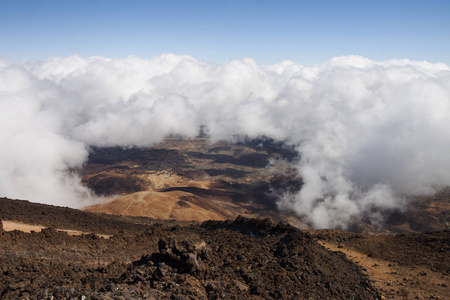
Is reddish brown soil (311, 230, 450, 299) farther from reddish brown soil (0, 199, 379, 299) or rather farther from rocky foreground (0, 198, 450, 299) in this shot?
reddish brown soil (0, 199, 379, 299)

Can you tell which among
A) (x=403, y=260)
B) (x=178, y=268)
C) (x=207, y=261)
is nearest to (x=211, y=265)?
(x=207, y=261)

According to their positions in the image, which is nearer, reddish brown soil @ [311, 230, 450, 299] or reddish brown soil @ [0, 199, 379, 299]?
reddish brown soil @ [0, 199, 379, 299]

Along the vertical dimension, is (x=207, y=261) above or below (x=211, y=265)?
above

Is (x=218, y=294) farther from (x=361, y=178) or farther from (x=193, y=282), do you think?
(x=361, y=178)

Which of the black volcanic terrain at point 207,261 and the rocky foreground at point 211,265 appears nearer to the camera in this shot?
the rocky foreground at point 211,265

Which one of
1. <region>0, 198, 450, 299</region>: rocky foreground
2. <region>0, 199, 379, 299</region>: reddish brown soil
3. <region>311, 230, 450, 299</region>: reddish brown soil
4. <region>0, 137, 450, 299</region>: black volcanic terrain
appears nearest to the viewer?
<region>0, 199, 379, 299</region>: reddish brown soil

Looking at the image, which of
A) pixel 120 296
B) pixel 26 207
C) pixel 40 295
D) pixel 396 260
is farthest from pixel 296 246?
pixel 26 207

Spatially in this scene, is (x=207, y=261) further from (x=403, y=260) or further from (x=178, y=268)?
(x=403, y=260)

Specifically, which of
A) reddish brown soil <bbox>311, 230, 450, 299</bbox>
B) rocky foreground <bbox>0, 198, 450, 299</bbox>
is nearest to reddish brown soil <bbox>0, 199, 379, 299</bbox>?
rocky foreground <bbox>0, 198, 450, 299</bbox>

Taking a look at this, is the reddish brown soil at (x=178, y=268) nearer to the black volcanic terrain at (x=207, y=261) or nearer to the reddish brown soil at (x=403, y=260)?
Result: the black volcanic terrain at (x=207, y=261)

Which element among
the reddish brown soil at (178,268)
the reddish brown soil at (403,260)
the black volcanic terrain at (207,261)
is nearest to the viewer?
the reddish brown soil at (178,268)

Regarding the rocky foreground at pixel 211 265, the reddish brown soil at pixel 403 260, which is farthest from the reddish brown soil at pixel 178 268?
the reddish brown soil at pixel 403 260
